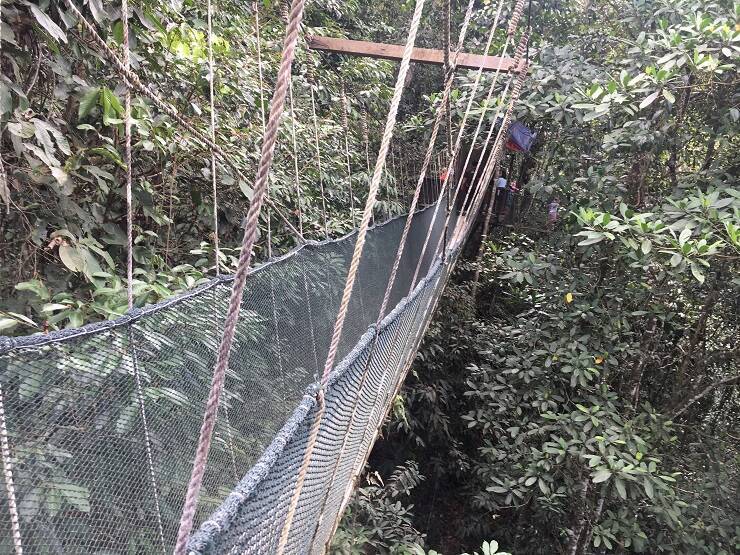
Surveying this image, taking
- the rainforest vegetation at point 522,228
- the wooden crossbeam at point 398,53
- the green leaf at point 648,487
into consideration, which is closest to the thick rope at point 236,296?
the rainforest vegetation at point 522,228

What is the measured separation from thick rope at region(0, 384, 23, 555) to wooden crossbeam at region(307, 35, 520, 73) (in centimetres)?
252

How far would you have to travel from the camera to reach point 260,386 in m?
1.13

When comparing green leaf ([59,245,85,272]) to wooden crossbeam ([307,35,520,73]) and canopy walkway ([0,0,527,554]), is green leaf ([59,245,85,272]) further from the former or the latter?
wooden crossbeam ([307,35,520,73])

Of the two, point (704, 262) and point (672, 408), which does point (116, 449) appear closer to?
point (704, 262)

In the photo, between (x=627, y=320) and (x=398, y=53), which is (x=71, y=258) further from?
(x=627, y=320)

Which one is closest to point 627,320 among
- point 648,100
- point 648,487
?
point 648,487

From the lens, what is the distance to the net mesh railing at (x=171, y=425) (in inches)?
23.9

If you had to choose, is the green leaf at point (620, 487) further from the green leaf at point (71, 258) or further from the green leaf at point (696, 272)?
the green leaf at point (71, 258)

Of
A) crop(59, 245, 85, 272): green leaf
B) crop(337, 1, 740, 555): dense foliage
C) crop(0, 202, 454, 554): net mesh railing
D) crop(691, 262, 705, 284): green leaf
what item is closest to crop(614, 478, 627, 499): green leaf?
crop(337, 1, 740, 555): dense foliage

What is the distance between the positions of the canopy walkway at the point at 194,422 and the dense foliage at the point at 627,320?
1.16 metres

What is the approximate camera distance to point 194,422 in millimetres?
922

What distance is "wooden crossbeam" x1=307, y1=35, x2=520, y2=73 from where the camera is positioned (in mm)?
2727

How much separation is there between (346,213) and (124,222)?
175 centimetres

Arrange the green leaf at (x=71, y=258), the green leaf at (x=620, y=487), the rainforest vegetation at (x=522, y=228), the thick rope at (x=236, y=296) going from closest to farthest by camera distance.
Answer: the thick rope at (x=236, y=296), the green leaf at (x=71, y=258), the rainforest vegetation at (x=522, y=228), the green leaf at (x=620, y=487)
